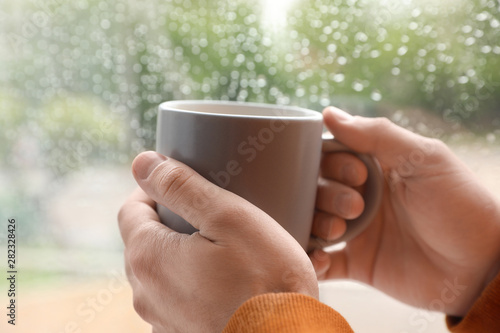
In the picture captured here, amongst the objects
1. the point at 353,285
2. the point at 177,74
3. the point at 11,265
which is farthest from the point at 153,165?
the point at 353,285

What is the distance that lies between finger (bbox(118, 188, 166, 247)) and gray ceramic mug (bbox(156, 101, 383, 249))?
0.06 feet

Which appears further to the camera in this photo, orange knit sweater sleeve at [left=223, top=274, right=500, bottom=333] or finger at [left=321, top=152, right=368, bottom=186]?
finger at [left=321, top=152, right=368, bottom=186]

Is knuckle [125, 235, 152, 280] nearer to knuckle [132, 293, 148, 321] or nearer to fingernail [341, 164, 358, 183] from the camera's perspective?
knuckle [132, 293, 148, 321]

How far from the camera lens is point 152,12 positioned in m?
0.75

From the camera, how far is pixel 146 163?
1.56 feet

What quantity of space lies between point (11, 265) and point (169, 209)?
43 centimetres

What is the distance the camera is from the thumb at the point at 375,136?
2.03ft

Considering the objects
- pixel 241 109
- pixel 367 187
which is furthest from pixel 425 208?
pixel 241 109

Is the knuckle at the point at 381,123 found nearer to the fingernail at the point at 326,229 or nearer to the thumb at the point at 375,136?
the thumb at the point at 375,136

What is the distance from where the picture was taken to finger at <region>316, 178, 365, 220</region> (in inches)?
25.3

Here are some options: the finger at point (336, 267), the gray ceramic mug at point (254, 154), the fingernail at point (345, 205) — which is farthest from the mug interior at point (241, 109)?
the finger at point (336, 267)

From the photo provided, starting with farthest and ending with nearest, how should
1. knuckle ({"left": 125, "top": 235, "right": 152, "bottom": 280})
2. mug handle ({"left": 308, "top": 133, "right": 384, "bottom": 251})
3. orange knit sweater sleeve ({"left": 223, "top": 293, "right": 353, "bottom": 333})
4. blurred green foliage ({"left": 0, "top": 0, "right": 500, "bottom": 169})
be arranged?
blurred green foliage ({"left": 0, "top": 0, "right": 500, "bottom": 169}) < mug handle ({"left": 308, "top": 133, "right": 384, "bottom": 251}) < knuckle ({"left": 125, "top": 235, "right": 152, "bottom": 280}) < orange knit sweater sleeve ({"left": 223, "top": 293, "right": 353, "bottom": 333})

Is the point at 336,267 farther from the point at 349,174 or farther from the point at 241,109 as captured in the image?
the point at 241,109

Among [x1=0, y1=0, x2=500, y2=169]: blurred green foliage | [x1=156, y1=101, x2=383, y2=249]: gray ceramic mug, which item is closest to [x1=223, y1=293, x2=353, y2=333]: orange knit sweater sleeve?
[x1=156, y1=101, x2=383, y2=249]: gray ceramic mug
